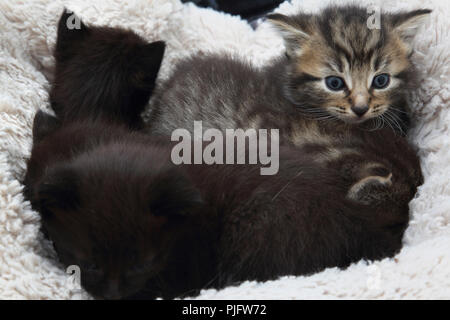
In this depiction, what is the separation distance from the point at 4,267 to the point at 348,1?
5.57ft

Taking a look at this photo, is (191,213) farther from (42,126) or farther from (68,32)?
(68,32)

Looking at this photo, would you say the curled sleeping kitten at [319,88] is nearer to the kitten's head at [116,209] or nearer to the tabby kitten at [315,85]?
the tabby kitten at [315,85]

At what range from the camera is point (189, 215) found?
4.39 feet

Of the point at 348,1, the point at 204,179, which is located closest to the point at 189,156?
the point at 204,179

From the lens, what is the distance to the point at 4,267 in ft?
4.33

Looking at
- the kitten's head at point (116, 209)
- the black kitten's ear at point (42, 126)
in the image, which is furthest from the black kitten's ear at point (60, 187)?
the black kitten's ear at point (42, 126)

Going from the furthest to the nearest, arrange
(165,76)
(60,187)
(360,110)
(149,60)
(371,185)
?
(165,76), (149,60), (360,110), (371,185), (60,187)

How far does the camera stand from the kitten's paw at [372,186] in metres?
1.51

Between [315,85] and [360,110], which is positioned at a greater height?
[315,85]

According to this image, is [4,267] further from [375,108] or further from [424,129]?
[424,129]

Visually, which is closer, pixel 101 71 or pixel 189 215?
pixel 189 215

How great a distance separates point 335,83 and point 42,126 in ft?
3.15

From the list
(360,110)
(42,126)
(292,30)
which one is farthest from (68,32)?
(360,110)

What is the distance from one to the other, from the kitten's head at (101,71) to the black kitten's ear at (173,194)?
2.15ft
